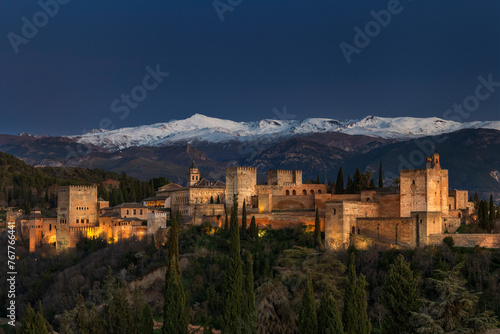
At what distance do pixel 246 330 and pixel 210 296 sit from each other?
13407 millimetres

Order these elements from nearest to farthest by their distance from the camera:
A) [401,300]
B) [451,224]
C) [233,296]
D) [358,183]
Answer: [401,300]
[233,296]
[451,224]
[358,183]

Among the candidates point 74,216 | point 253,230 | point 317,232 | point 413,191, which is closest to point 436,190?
point 413,191

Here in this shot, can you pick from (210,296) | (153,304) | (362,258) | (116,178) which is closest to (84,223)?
(153,304)

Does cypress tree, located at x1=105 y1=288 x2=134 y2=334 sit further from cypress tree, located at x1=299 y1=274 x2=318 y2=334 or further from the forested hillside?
the forested hillside

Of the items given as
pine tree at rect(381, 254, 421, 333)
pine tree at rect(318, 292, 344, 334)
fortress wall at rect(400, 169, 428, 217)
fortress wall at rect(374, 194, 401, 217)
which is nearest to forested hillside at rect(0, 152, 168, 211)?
fortress wall at rect(374, 194, 401, 217)

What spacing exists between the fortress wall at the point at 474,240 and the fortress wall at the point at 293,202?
56.9 feet

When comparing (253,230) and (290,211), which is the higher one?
(290,211)

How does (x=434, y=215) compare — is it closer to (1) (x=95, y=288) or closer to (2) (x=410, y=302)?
(2) (x=410, y=302)

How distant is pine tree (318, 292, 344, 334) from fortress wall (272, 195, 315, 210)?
30.6 metres

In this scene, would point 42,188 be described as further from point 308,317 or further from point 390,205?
point 308,317

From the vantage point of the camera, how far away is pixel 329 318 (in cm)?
3225

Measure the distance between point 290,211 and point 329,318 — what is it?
32455mm

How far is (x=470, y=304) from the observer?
30.1m

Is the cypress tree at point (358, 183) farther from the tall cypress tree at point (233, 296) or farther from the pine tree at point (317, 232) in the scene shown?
the tall cypress tree at point (233, 296)
